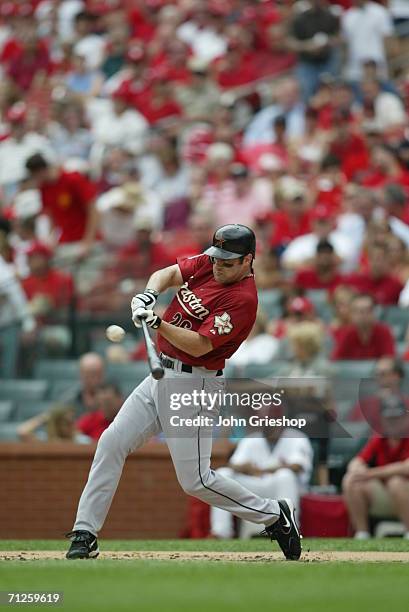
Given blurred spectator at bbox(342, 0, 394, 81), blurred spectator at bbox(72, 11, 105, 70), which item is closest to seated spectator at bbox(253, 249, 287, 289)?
blurred spectator at bbox(342, 0, 394, 81)

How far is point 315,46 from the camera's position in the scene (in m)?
15.8

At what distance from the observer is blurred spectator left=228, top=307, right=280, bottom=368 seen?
11.8m

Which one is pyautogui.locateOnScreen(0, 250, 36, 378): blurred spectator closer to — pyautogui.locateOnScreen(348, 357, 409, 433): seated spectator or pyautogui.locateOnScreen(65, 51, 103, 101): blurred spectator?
pyautogui.locateOnScreen(348, 357, 409, 433): seated spectator

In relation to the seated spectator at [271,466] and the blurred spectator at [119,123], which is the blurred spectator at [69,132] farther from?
the seated spectator at [271,466]

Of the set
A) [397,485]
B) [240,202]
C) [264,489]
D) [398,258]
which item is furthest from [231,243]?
[240,202]

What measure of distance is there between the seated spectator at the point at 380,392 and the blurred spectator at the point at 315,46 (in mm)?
5615

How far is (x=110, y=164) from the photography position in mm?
15070

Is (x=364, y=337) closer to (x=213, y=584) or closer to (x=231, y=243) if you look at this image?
(x=231, y=243)

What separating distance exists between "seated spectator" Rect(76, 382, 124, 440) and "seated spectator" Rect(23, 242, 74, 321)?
51.3 inches

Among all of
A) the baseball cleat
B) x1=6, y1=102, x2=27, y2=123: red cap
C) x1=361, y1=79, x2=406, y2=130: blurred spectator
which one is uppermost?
the baseball cleat

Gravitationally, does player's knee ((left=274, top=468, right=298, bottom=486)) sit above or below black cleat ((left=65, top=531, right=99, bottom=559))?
below

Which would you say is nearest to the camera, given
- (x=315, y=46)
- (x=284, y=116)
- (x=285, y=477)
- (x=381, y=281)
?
(x=285, y=477)

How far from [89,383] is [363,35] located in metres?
6.22

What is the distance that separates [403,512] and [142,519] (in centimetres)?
221
